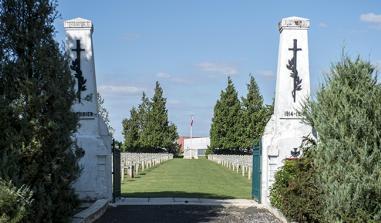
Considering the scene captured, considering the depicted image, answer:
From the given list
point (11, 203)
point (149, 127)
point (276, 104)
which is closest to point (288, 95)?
point (276, 104)

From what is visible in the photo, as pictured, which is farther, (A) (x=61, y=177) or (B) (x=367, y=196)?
(A) (x=61, y=177)

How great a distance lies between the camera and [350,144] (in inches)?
308

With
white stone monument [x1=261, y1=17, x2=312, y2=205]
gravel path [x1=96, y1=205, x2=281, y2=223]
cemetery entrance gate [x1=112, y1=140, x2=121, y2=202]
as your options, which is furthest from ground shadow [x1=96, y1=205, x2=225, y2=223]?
white stone monument [x1=261, y1=17, x2=312, y2=205]

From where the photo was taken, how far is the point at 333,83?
8273mm

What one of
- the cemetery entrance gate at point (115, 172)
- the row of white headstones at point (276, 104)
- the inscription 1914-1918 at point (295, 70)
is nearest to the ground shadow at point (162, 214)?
the row of white headstones at point (276, 104)

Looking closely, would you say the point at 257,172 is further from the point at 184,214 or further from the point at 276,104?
the point at 184,214

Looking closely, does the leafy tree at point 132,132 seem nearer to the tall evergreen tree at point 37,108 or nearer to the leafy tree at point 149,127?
the leafy tree at point 149,127

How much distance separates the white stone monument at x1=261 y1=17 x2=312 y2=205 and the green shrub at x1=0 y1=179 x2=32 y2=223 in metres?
8.74

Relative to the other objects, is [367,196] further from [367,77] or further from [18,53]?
[18,53]

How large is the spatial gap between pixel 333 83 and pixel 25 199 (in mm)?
4598

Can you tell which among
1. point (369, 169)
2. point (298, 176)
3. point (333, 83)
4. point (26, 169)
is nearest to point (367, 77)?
point (333, 83)

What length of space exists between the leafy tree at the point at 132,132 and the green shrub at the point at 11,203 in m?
71.1

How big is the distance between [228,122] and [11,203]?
195 ft

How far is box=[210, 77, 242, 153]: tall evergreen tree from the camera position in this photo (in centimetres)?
6544
